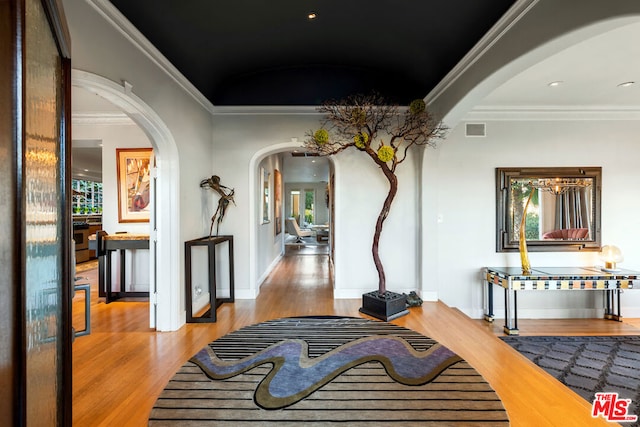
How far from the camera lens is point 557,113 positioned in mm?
4242

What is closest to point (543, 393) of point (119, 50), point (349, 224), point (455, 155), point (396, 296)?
point (396, 296)

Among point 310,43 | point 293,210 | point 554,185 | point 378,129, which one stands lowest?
point 293,210

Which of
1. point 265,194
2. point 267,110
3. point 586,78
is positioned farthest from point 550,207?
point 265,194

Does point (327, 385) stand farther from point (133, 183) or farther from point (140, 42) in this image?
point (133, 183)

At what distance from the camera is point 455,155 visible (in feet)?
14.3

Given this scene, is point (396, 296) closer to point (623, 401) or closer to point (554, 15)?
point (623, 401)

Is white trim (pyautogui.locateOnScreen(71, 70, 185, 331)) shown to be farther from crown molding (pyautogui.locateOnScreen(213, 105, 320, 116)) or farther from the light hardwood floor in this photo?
crown molding (pyautogui.locateOnScreen(213, 105, 320, 116))

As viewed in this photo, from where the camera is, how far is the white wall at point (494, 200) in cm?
428

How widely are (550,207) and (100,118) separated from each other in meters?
6.45

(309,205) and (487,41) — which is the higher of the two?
(487,41)

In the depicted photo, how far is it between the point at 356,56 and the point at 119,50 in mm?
2349

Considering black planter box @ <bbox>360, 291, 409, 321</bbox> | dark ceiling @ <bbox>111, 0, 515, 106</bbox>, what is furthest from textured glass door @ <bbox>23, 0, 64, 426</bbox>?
black planter box @ <bbox>360, 291, 409, 321</bbox>

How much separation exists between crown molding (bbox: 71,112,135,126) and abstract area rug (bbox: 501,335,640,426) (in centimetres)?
587

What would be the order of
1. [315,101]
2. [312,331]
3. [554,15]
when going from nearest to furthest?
[554,15]
[312,331]
[315,101]
